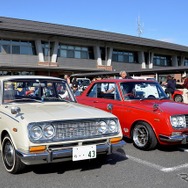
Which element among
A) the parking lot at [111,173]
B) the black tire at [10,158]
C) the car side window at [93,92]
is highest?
the car side window at [93,92]

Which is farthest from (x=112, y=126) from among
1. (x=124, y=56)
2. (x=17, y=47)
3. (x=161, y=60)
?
(x=161, y=60)

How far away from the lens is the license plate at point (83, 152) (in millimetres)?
4332

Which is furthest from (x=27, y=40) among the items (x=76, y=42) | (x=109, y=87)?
(x=109, y=87)

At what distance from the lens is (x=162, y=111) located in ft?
19.8

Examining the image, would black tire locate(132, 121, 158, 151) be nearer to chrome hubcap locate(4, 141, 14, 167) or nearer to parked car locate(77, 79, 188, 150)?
parked car locate(77, 79, 188, 150)

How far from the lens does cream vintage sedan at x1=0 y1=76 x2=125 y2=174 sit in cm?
418

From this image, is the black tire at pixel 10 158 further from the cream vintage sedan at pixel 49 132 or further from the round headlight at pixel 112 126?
the round headlight at pixel 112 126

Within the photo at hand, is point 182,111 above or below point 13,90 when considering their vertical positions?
below

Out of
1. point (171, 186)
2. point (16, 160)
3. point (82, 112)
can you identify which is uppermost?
point (82, 112)

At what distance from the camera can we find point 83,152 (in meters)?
4.41

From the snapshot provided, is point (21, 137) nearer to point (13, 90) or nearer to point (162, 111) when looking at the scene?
point (13, 90)

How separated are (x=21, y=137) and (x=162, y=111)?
3.11 m

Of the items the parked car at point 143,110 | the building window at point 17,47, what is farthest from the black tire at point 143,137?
the building window at point 17,47

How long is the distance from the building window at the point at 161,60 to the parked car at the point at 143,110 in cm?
3991
